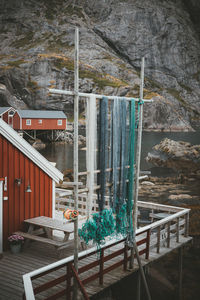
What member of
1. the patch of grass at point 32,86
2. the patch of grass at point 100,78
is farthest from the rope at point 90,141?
the patch of grass at point 100,78

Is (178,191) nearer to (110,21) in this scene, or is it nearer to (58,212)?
(58,212)

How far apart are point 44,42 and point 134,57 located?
1846 inches

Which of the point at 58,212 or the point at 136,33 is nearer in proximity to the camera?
the point at 58,212

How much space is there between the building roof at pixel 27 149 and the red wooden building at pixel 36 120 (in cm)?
5555

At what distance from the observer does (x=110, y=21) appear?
180 metres

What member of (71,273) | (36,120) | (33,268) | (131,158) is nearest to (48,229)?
(33,268)

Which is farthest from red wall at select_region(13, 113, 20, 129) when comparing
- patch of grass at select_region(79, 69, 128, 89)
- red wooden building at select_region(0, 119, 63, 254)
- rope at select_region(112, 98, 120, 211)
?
rope at select_region(112, 98, 120, 211)

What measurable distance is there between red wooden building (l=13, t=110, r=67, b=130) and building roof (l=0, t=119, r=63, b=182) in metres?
55.6

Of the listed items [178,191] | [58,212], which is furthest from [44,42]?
[58,212]

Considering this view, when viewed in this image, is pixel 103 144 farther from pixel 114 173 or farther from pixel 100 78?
pixel 100 78

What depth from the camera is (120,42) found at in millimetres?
172875

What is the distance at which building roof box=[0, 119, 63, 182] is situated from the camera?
10156 mm

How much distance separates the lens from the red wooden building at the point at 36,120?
215 feet

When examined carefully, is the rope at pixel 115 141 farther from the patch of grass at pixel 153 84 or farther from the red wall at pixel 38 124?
the patch of grass at pixel 153 84
